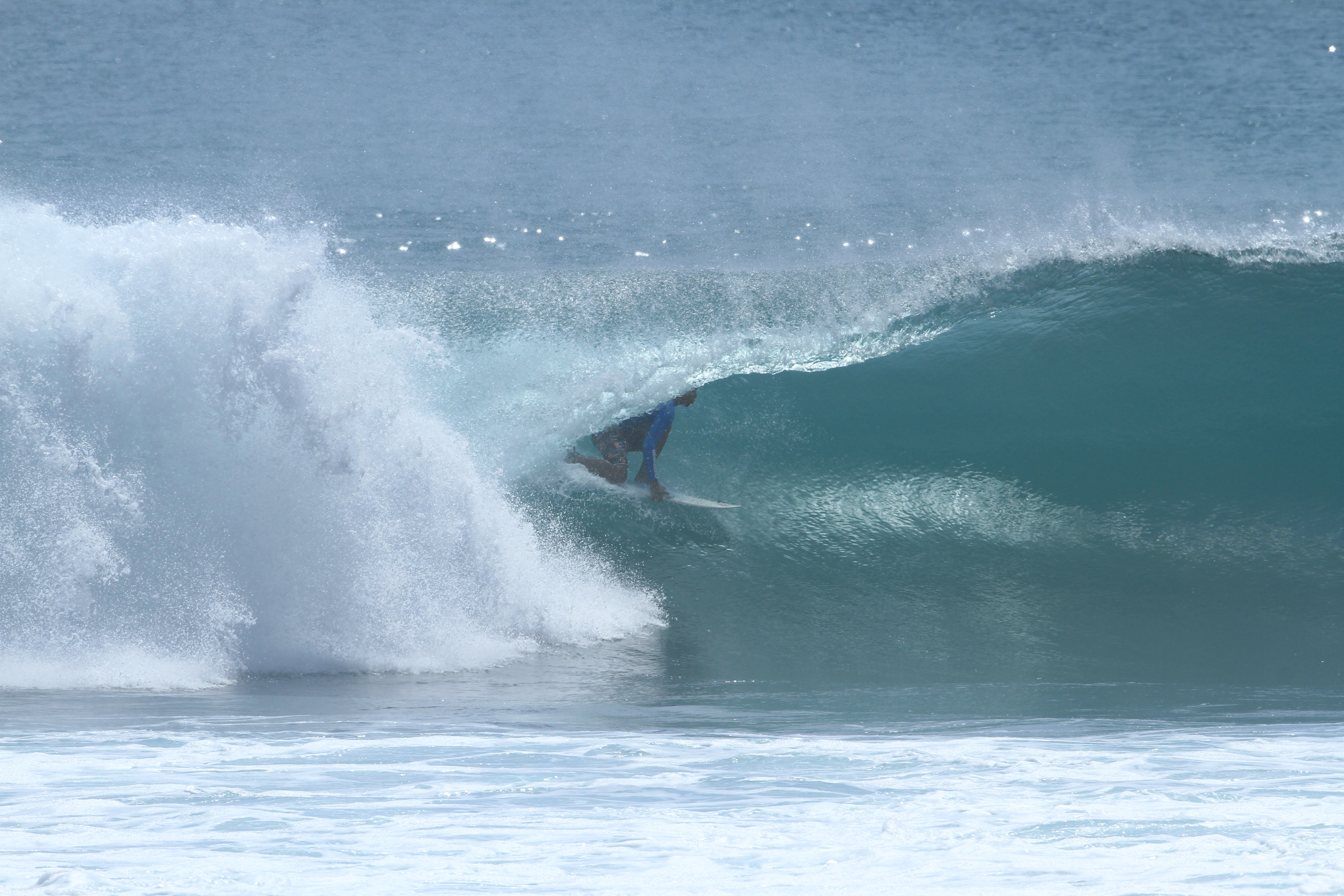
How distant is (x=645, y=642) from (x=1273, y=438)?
4.70m

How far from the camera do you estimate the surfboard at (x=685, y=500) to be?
7.10 m

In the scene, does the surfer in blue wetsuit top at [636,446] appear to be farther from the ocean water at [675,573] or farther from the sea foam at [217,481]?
the sea foam at [217,481]

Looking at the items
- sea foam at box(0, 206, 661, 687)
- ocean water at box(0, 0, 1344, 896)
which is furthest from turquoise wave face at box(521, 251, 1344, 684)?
sea foam at box(0, 206, 661, 687)

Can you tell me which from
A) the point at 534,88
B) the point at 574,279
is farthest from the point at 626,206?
the point at 574,279

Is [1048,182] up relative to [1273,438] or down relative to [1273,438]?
up

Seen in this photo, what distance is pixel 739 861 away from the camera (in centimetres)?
297

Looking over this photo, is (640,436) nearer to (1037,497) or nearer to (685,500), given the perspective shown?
(685,500)

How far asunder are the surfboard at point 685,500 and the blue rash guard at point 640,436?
9 cm

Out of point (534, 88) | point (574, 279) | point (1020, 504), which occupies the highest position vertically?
point (534, 88)

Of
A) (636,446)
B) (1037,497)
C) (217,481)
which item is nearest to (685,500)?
(636,446)

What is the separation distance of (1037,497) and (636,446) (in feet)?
8.06

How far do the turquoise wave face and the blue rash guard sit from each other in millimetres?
318

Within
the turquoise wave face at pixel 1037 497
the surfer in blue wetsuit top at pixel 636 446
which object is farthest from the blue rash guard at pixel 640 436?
the turquoise wave face at pixel 1037 497

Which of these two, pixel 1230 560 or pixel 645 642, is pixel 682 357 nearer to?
pixel 645 642
